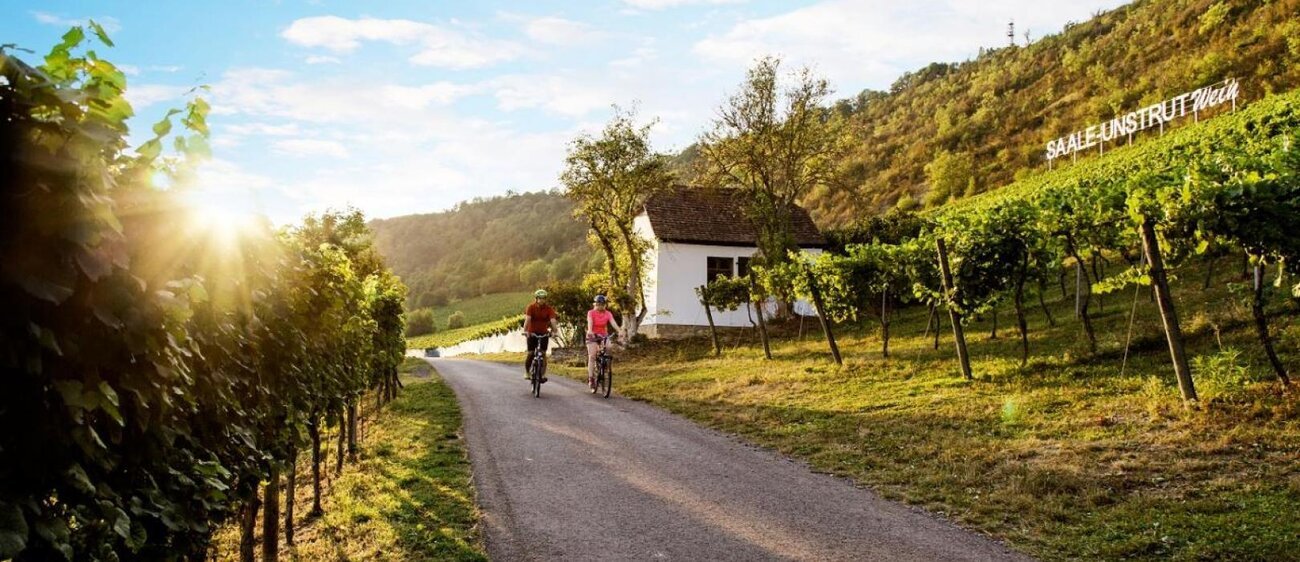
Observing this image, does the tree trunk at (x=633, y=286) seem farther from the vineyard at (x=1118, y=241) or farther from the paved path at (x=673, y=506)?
the paved path at (x=673, y=506)

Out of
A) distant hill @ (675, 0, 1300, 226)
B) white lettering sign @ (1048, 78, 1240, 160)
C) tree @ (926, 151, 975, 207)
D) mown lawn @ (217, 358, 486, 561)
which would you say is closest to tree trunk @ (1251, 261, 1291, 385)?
mown lawn @ (217, 358, 486, 561)

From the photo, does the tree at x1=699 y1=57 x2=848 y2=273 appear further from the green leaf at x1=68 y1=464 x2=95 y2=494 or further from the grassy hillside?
the grassy hillside

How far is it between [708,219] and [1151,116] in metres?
21.7

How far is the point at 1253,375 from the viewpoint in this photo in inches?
412

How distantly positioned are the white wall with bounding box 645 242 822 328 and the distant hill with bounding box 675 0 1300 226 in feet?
22.6

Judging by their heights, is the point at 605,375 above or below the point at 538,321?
below

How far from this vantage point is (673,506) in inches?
282

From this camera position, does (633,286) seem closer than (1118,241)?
No

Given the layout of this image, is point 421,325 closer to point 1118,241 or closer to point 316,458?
point 1118,241

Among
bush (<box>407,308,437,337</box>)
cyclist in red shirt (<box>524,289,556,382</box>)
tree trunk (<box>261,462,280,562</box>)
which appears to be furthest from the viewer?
bush (<box>407,308,437,337</box>)

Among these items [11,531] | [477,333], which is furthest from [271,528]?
[477,333]

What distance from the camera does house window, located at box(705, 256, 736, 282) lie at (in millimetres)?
35000

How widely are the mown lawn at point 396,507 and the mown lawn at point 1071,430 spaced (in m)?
3.99

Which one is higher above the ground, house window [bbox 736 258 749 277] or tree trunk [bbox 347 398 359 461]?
house window [bbox 736 258 749 277]
